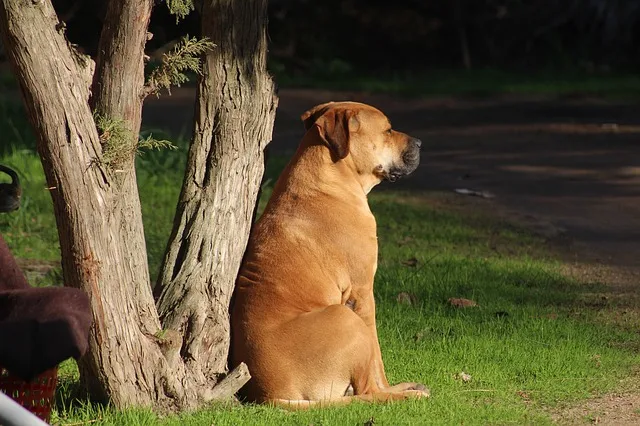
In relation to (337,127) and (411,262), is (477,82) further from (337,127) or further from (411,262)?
(337,127)

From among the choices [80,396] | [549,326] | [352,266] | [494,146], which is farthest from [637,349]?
[494,146]

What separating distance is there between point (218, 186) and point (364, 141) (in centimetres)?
90

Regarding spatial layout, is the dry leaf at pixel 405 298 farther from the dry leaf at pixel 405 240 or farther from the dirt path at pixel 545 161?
the dry leaf at pixel 405 240

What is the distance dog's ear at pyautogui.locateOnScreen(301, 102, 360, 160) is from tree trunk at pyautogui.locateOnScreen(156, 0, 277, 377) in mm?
341

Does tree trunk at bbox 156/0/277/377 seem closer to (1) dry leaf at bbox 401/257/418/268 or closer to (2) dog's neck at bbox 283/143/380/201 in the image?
(2) dog's neck at bbox 283/143/380/201

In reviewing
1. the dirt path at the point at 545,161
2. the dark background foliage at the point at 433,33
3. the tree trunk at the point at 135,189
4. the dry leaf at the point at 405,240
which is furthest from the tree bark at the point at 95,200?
the dark background foliage at the point at 433,33

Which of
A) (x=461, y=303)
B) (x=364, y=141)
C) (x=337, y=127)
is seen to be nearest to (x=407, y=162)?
(x=364, y=141)

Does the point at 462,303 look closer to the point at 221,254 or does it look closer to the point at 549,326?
the point at 549,326

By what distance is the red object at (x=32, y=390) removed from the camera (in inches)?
170

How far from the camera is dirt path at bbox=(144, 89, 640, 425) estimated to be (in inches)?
340

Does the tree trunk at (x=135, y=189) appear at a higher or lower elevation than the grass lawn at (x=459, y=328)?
higher

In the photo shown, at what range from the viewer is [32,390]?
4336 mm

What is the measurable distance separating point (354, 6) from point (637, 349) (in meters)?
18.8

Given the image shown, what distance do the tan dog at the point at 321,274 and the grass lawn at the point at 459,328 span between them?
16 centimetres
